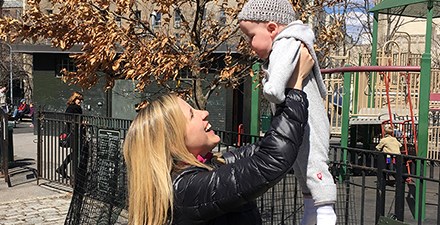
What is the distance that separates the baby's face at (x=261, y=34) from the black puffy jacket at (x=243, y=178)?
0.43 m

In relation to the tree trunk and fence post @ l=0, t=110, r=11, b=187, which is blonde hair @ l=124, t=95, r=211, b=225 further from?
fence post @ l=0, t=110, r=11, b=187

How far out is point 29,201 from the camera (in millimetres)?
8594

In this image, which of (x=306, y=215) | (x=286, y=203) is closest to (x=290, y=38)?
(x=306, y=215)

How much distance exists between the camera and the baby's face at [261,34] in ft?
7.58

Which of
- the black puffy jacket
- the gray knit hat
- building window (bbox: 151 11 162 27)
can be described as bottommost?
the black puffy jacket

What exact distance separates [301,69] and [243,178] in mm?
548

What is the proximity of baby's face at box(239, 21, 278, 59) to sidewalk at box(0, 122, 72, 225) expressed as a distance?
578 cm

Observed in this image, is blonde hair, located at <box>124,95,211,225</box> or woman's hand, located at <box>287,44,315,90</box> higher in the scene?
woman's hand, located at <box>287,44,315,90</box>

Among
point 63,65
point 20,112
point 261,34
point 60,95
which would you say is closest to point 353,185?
point 261,34

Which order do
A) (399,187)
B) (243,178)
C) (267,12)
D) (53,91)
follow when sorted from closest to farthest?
(243,178) < (267,12) < (399,187) < (53,91)

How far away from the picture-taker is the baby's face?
2.31m

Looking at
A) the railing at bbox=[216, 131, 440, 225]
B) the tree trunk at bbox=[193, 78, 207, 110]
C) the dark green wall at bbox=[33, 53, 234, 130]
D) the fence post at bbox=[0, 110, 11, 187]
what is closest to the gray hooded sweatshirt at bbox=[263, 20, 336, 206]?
the railing at bbox=[216, 131, 440, 225]

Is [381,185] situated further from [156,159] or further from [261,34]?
[156,159]

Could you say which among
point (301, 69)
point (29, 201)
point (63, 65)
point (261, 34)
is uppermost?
point (63, 65)
